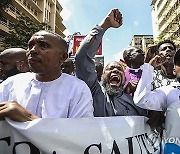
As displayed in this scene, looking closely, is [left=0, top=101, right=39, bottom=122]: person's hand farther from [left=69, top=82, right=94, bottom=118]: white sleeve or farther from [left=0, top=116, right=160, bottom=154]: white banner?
[left=69, top=82, right=94, bottom=118]: white sleeve

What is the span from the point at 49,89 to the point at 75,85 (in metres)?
0.19

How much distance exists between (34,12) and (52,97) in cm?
3984

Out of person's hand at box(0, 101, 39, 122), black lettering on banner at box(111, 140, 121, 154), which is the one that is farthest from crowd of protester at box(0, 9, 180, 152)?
black lettering on banner at box(111, 140, 121, 154)

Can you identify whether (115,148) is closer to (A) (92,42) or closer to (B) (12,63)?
(A) (92,42)

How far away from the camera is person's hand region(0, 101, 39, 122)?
61.4 inches

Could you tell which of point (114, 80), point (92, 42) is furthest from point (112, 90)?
point (92, 42)

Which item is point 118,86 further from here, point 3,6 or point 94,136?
point 3,6

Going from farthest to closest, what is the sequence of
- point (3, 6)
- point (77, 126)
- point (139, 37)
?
1. point (139, 37)
2. point (3, 6)
3. point (77, 126)

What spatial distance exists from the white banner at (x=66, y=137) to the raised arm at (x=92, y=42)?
18.6 inches

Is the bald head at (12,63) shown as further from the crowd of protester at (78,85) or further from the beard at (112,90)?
the beard at (112,90)

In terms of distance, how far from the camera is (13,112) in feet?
5.13

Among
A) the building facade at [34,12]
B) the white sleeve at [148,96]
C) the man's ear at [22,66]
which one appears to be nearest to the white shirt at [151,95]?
the white sleeve at [148,96]

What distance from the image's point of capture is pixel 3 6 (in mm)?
19000

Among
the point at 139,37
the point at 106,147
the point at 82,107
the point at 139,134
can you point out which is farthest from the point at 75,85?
the point at 139,37
